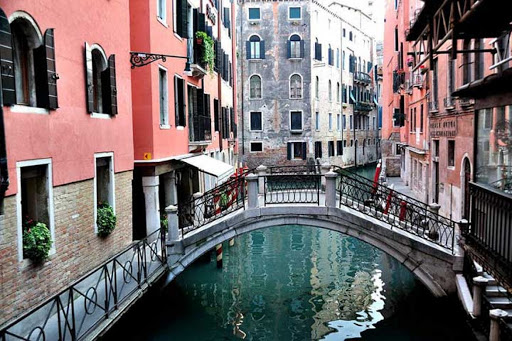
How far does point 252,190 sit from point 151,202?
2.64 meters

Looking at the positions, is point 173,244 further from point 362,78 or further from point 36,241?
point 362,78

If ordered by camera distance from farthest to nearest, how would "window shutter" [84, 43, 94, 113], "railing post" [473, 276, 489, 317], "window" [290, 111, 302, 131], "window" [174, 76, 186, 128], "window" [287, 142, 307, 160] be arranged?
"window" [287, 142, 307, 160], "window" [290, 111, 302, 131], "window" [174, 76, 186, 128], "window shutter" [84, 43, 94, 113], "railing post" [473, 276, 489, 317]

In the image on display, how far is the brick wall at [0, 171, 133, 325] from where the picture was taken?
748 centimetres

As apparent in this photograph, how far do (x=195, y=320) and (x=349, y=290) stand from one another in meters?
4.41

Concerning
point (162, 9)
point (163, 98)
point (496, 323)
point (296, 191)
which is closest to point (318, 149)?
point (296, 191)

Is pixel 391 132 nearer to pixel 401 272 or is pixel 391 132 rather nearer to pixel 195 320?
pixel 401 272

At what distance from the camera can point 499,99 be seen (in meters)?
8.04

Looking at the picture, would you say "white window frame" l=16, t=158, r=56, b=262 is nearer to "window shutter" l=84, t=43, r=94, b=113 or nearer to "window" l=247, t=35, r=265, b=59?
"window shutter" l=84, t=43, r=94, b=113

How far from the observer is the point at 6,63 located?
Result: 7.11 meters

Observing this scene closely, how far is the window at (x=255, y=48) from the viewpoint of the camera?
40.1 meters

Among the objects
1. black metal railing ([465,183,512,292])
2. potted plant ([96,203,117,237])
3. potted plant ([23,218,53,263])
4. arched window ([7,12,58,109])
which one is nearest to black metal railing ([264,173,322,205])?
potted plant ([96,203,117,237])

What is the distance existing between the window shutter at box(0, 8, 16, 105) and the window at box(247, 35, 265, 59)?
3361 cm

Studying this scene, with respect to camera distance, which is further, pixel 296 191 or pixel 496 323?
pixel 296 191

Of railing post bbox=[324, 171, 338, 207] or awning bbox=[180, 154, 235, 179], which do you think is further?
awning bbox=[180, 154, 235, 179]
